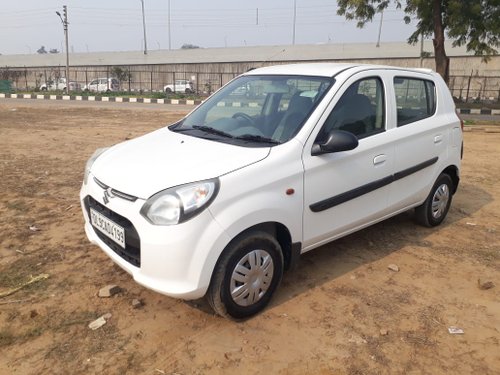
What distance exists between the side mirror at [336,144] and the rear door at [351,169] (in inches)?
2.1

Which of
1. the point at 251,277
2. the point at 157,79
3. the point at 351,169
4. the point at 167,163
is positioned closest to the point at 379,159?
the point at 351,169

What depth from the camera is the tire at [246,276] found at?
2779 millimetres

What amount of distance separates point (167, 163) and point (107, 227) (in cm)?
61

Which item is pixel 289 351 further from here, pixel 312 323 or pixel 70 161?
pixel 70 161

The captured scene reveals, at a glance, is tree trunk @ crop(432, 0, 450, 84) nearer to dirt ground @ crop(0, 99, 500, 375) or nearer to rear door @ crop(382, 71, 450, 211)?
dirt ground @ crop(0, 99, 500, 375)

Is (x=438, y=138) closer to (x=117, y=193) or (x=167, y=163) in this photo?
(x=167, y=163)

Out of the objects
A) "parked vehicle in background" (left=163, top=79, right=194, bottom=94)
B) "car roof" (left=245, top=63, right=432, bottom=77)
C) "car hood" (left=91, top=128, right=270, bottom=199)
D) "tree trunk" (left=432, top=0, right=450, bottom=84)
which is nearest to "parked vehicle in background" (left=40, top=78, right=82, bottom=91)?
"parked vehicle in background" (left=163, top=79, right=194, bottom=94)

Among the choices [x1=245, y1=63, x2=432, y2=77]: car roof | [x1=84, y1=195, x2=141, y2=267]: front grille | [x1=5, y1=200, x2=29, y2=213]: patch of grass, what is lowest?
[x1=5, y1=200, x2=29, y2=213]: patch of grass

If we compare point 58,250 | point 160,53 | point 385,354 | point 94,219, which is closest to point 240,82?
point 94,219

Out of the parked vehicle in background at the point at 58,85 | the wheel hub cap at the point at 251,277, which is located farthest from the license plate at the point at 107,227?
the parked vehicle in background at the point at 58,85

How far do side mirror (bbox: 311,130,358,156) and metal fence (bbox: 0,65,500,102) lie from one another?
25.5 meters

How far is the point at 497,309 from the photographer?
127 inches

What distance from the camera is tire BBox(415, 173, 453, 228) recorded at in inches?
180

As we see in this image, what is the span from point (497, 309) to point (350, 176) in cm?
144
